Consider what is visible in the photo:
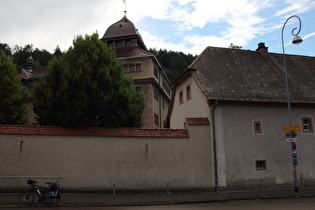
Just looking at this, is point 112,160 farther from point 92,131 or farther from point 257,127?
point 257,127

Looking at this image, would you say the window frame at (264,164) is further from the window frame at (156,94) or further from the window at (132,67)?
the window at (132,67)

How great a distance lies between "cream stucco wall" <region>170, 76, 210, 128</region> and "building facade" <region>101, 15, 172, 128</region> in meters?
10.9

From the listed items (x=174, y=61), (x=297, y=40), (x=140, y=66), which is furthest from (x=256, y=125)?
(x=174, y=61)

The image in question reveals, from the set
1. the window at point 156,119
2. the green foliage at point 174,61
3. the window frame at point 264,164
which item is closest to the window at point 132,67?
the window at point 156,119

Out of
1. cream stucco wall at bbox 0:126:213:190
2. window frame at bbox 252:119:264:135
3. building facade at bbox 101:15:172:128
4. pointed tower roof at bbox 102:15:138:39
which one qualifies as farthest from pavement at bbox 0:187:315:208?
pointed tower roof at bbox 102:15:138:39

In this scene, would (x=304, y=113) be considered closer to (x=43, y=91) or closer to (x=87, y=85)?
(x=87, y=85)

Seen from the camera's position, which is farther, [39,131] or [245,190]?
[245,190]

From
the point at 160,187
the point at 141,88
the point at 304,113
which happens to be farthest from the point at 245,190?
→ the point at 141,88

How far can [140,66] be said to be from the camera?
35.9m

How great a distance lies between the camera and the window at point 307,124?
59.8 feet

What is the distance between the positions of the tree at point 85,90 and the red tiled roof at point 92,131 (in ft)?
2.83

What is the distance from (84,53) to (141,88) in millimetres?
17506

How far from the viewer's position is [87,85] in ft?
54.9

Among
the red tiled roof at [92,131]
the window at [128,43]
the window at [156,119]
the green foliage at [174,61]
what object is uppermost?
the green foliage at [174,61]
